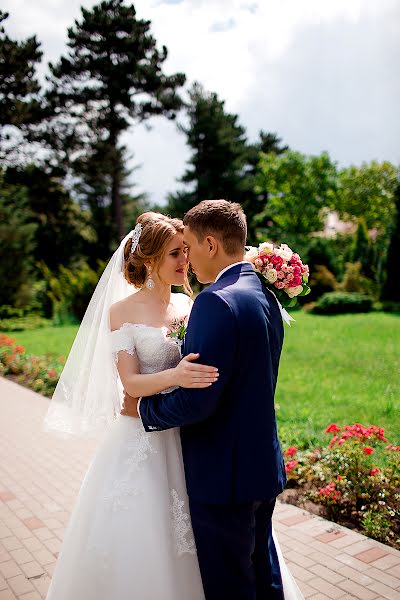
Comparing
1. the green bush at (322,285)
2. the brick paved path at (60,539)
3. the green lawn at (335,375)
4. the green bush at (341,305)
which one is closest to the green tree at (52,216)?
the green bush at (322,285)

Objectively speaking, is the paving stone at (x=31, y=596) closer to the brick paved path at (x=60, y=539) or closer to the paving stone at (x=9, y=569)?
the brick paved path at (x=60, y=539)

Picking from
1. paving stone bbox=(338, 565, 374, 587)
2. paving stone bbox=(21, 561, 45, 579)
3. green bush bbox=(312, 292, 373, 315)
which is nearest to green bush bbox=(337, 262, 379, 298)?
green bush bbox=(312, 292, 373, 315)

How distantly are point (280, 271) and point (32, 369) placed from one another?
923cm

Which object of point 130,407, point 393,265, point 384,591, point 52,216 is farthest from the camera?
point 52,216

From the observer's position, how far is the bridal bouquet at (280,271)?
2.48 meters

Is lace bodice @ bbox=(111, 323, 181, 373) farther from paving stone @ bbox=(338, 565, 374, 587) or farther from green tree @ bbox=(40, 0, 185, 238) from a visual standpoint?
green tree @ bbox=(40, 0, 185, 238)

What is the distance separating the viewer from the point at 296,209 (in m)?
37.7

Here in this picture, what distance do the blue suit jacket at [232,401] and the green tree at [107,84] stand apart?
24.9 meters

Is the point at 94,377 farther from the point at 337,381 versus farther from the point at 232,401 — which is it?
the point at 337,381

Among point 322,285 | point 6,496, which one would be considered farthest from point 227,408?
point 322,285

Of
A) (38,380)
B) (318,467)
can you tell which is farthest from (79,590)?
(38,380)

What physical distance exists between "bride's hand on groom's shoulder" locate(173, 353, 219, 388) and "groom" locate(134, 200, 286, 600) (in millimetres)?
35

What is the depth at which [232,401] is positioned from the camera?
2.29 m

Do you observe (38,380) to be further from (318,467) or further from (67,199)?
(67,199)
